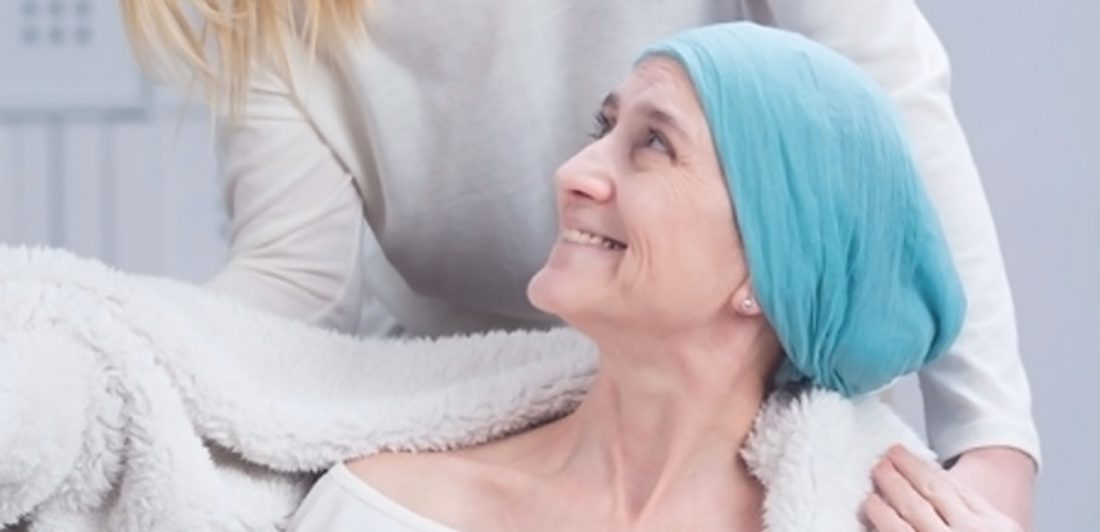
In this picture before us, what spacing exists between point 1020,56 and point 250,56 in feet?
3.46

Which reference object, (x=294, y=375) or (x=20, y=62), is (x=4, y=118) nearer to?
(x=20, y=62)

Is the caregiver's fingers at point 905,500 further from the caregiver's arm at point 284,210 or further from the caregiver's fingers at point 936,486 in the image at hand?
the caregiver's arm at point 284,210

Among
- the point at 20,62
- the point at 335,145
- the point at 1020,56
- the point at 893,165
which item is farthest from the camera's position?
the point at 20,62

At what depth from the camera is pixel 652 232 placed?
1237 millimetres

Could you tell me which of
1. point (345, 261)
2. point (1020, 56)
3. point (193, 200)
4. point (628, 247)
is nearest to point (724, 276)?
point (628, 247)

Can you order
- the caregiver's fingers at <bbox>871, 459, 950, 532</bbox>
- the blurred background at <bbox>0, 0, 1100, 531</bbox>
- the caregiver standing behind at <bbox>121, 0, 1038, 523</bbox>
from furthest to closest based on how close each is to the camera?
the blurred background at <bbox>0, 0, 1100, 531</bbox>, the caregiver standing behind at <bbox>121, 0, 1038, 523</bbox>, the caregiver's fingers at <bbox>871, 459, 950, 532</bbox>

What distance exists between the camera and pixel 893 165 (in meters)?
1.24

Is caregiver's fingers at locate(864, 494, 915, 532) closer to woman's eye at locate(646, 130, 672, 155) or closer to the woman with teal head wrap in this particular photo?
the woman with teal head wrap

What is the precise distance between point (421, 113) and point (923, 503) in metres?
0.51

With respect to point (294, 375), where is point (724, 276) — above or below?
above

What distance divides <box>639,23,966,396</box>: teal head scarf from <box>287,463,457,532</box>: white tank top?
27cm

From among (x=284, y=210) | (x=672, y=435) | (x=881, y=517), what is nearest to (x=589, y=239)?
(x=672, y=435)


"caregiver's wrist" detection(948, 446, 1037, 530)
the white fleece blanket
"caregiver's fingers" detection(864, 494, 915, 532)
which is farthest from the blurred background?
"caregiver's fingers" detection(864, 494, 915, 532)

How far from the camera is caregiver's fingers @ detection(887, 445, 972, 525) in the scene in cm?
123
